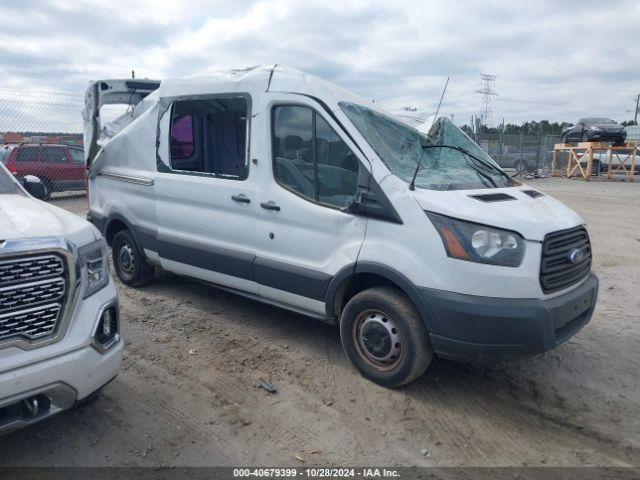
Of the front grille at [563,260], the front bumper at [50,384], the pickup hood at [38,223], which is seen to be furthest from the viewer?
the front grille at [563,260]

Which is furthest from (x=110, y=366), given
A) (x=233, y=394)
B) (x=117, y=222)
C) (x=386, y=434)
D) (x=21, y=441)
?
(x=117, y=222)

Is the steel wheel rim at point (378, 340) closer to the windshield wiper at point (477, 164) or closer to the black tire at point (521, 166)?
the windshield wiper at point (477, 164)

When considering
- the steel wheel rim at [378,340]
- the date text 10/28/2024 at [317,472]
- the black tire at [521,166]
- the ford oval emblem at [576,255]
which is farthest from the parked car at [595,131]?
the date text 10/28/2024 at [317,472]

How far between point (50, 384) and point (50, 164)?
551 inches

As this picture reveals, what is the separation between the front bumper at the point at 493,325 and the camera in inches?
130

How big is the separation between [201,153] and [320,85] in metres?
2.12

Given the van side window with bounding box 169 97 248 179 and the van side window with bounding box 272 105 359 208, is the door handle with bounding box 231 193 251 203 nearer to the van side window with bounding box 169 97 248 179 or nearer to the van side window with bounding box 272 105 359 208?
the van side window with bounding box 272 105 359 208

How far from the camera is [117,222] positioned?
241 inches

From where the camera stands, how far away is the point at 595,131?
2258 centimetres

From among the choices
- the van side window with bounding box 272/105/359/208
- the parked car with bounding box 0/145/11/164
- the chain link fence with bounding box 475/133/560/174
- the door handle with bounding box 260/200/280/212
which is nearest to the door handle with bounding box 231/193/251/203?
the door handle with bounding box 260/200/280/212

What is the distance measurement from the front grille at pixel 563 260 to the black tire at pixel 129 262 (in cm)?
428

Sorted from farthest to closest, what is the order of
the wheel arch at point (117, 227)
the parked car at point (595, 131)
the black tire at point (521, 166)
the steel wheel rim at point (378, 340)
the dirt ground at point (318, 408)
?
1. the black tire at point (521, 166)
2. the parked car at point (595, 131)
3. the wheel arch at point (117, 227)
4. the steel wheel rim at point (378, 340)
5. the dirt ground at point (318, 408)

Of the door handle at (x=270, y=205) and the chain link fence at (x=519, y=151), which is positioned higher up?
the chain link fence at (x=519, y=151)

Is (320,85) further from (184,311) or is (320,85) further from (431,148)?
(184,311)
